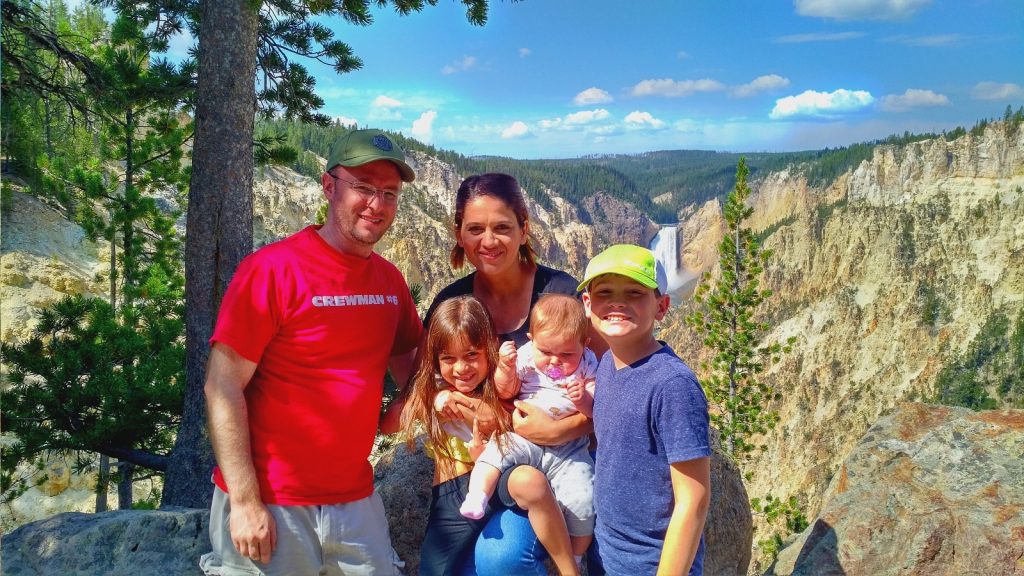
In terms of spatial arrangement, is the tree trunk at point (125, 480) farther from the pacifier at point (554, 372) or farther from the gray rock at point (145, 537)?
the pacifier at point (554, 372)

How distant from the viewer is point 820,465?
140 feet

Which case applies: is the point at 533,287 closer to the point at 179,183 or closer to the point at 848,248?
the point at 179,183

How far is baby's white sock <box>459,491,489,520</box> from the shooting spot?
9.29ft

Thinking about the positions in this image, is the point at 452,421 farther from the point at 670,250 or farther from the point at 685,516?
the point at 670,250

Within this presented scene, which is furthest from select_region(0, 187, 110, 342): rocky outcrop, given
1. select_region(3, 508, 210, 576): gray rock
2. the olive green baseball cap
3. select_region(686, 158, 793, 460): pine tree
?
select_region(686, 158, 793, 460): pine tree

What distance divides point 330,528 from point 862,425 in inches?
2043

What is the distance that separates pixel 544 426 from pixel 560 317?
0.50m

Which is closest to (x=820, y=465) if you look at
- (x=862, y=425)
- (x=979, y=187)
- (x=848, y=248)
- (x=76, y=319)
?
(x=862, y=425)

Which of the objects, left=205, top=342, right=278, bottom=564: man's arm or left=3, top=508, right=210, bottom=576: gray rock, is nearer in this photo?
left=205, top=342, right=278, bottom=564: man's arm

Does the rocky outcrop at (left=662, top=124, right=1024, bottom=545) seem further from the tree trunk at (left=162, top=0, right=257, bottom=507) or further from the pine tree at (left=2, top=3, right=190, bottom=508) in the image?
the tree trunk at (left=162, top=0, right=257, bottom=507)

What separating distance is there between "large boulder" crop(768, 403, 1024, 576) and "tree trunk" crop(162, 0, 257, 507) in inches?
187

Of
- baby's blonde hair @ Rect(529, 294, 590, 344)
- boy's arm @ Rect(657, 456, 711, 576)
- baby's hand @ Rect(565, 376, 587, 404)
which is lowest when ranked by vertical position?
boy's arm @ Rect(657, 456, 711, 576)

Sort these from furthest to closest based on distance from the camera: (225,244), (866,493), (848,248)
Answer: (848,248), (225,244), (866,493)

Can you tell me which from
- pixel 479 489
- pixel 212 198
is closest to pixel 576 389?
pixel 479 489
